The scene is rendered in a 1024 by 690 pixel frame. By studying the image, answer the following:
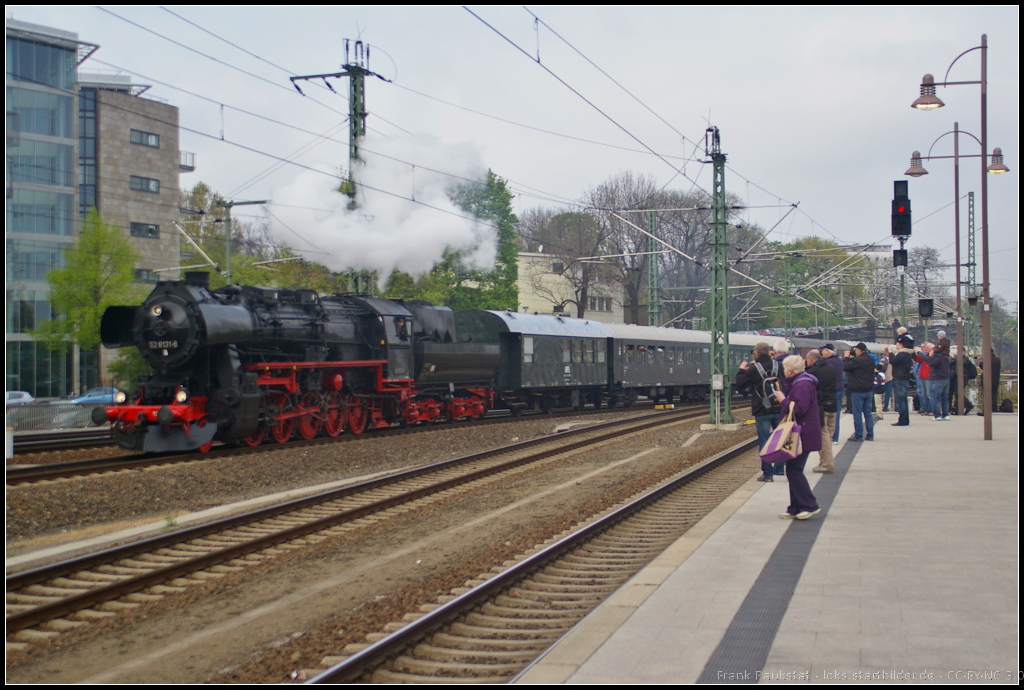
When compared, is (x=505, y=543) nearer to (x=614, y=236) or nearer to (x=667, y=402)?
(x=667, y=402)

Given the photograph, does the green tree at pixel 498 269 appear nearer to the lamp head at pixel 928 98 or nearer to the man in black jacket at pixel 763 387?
the lamp head at pixel 928 98

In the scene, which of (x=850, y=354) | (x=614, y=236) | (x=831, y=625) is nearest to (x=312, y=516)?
(x=831, y=625)

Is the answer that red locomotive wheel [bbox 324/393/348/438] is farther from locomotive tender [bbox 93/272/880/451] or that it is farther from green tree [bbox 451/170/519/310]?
green tree [bbox 451/170/519/310]

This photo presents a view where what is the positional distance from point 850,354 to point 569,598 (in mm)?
10238

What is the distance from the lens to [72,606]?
6570mm

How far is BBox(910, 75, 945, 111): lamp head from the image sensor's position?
657 inches

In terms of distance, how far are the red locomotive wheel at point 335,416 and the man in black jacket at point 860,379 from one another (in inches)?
408

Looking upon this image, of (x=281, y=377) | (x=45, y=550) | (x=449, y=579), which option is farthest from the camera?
(x=281, y=377)

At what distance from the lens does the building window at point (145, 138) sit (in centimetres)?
5003

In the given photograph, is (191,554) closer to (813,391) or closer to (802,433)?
(802,433)

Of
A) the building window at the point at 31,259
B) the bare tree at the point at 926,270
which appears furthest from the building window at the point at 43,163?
the bare tree at the point at 926,270

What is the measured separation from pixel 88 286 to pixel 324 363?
1856 cm

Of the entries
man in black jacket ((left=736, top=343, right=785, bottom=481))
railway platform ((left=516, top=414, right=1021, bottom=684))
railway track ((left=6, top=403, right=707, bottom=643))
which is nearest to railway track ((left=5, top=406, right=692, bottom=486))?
railway track ((left=6, top=403, right=707, bottom=643))

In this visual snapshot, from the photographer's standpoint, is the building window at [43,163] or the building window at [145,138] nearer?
the building window at [43,163]
